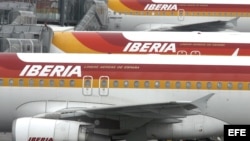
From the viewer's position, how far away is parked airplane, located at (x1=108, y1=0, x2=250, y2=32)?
53.7 m

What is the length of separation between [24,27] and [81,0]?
3506cm

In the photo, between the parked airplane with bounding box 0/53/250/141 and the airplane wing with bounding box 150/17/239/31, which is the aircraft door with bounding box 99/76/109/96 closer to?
the parked airplane with bounding box 0/53/250/141

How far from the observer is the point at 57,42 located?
34750 millimetres

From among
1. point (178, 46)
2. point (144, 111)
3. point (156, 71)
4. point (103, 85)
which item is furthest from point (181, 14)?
point (144, 111)

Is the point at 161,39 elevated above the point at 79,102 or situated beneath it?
elevated above

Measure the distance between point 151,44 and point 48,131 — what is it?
621 inches

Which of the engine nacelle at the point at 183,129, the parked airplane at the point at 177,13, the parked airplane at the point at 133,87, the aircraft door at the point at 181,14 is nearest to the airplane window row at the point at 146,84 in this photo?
the parked airplane at the point at 133,87

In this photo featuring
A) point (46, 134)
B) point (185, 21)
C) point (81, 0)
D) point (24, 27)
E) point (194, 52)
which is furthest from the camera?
point (81, 0)

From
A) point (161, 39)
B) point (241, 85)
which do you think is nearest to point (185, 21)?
point (161, 39)

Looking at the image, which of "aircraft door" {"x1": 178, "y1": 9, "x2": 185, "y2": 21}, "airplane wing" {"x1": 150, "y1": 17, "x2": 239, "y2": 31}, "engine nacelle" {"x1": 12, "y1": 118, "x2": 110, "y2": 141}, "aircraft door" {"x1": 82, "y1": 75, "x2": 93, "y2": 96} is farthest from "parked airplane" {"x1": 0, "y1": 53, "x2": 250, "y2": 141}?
"aircraft door" {"x1": 178, "y1": 9, "x2": 185, "y2": 21}

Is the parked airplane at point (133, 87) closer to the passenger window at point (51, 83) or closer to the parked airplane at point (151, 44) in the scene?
the passenger window at point (51, 83)

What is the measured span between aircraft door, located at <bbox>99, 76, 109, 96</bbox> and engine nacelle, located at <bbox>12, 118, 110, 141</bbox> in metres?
2.35

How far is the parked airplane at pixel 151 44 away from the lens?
34.3 m

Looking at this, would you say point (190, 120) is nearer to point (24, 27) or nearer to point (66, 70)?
point (66, 70)
